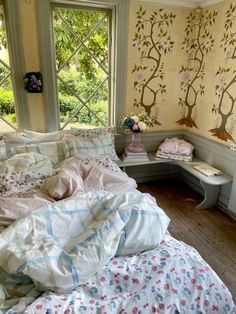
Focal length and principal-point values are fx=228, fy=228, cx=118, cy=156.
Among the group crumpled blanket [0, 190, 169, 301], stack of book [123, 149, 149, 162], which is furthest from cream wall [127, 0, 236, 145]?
crumpled blanket [0, 190, 169, 301]

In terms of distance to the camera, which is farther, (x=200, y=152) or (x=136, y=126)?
(x=200, y=152)

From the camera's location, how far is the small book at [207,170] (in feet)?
7.72

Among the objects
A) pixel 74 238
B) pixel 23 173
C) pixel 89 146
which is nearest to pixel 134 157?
pixel 89 146

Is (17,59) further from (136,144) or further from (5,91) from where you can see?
(136,144)

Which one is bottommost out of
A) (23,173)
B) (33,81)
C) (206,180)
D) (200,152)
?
(206,180)

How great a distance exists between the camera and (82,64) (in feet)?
8.44

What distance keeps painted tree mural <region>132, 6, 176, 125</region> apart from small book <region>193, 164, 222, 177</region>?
0.88 metres

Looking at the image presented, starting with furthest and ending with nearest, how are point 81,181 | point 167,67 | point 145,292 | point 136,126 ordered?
point 167,67 → point 136,126 → point 81,181 → point 145,292

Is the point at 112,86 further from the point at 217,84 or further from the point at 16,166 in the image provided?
the point at 16,166

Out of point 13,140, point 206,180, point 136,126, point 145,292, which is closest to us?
point 145,292

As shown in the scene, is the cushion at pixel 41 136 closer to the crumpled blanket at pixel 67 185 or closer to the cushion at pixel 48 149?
the cushion at pixel 48 149

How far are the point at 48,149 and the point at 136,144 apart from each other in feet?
3.40

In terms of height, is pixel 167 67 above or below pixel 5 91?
above

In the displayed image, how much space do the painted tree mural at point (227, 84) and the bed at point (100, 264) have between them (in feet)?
5.16
